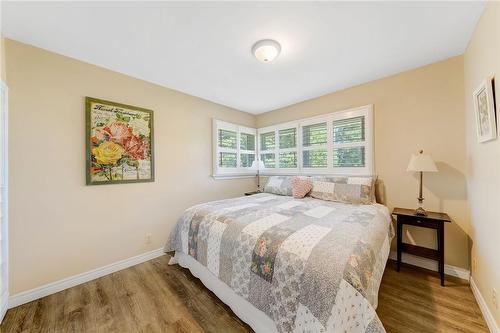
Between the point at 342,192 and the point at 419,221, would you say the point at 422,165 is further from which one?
the point at 342,192

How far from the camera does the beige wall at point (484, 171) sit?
1338 mm

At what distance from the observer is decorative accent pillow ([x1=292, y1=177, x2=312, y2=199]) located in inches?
112

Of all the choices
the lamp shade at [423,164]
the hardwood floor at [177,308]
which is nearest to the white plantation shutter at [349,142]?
the lamp shade at [423,164]

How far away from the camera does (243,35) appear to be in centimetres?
175

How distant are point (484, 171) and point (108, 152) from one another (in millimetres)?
3654

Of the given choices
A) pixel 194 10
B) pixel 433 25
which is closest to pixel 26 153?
pixel 194 10

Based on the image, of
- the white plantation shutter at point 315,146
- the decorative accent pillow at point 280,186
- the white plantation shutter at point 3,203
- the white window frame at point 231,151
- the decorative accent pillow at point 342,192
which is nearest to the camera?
the white plantation shutter at point 3,203

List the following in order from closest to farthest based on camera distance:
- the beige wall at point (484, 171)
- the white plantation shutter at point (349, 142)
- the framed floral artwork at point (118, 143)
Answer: the beige wall at point (484, 171)
the framed floral artwork at point (118, 143)
the white plantation shutter at point (349, 142)

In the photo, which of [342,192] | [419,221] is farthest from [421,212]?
[342,192]

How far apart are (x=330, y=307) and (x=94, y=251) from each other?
2.50m

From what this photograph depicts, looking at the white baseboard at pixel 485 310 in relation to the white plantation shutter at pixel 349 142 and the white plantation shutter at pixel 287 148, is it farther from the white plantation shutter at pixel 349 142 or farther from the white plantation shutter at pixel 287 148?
the white plantation shutter at pixel 287 148

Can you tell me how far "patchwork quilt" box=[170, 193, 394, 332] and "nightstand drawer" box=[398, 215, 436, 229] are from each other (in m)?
0.27

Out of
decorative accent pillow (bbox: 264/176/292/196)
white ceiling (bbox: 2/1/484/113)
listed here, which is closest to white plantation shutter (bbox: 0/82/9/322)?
white ceiling (bbox: 2/1/484/113)

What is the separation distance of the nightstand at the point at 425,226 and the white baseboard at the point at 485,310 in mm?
221
